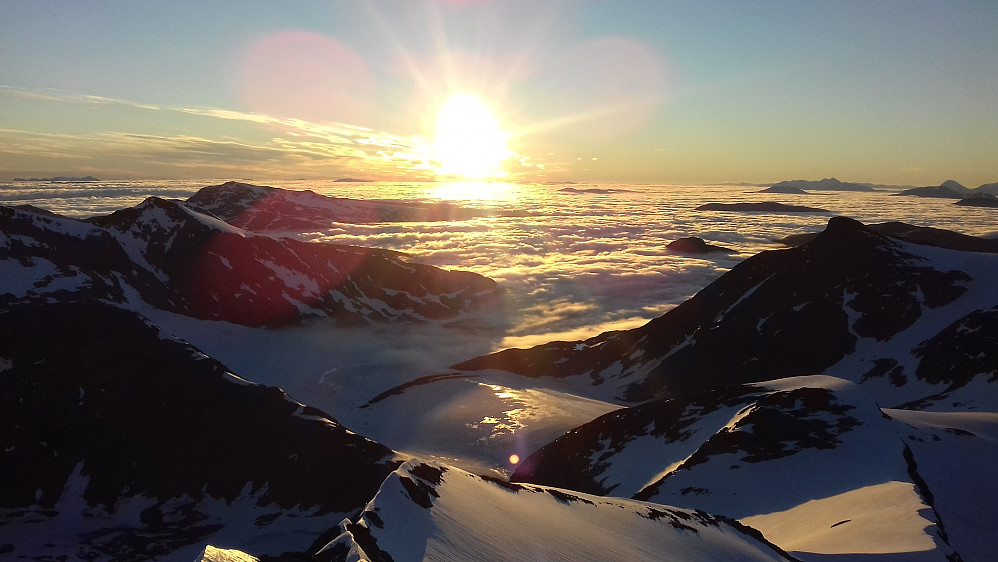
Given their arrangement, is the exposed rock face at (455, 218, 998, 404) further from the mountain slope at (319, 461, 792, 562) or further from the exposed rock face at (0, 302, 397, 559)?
the exposed rock face at (0, 302, 397, 559)

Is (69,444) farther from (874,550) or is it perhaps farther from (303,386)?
(874,550)

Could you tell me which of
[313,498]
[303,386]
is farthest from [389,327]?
[313,498]

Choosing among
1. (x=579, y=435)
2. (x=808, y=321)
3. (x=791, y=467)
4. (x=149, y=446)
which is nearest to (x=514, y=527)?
(x=791, y=467)

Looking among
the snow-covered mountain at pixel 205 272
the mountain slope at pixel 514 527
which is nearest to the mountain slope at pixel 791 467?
the mountain slope at pixel 514 527

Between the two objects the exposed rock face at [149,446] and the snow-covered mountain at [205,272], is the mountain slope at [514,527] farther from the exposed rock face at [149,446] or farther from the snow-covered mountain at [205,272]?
the snow-covered mountain at [205,272]

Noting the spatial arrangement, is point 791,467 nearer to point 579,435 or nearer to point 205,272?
point 579,435

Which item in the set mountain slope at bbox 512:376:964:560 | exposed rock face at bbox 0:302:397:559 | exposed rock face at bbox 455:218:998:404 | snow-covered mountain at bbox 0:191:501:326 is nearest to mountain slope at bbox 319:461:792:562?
mountain slope at bbox 512:376:964:560
